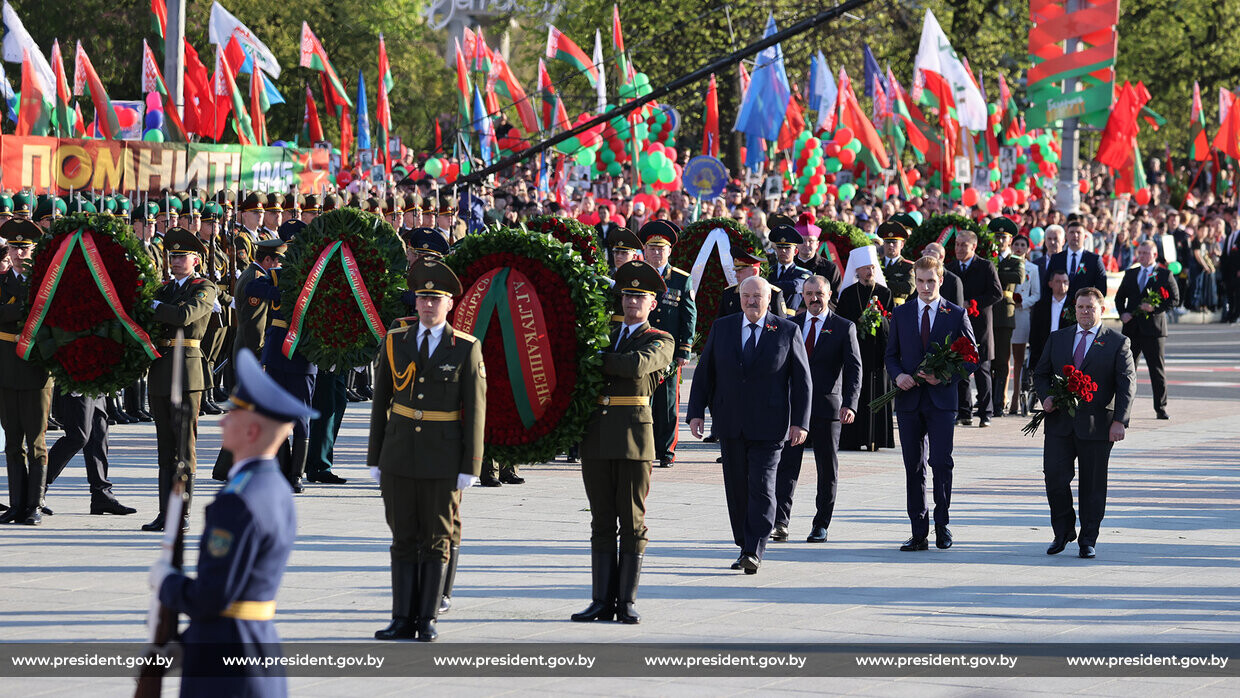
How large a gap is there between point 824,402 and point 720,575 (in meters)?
2.01

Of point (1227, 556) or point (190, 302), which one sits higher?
point (190, 302)

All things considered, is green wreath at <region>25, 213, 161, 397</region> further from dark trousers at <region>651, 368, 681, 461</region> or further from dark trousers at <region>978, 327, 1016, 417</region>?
dark trousers at <region>978, 327, 1016, 417</region>

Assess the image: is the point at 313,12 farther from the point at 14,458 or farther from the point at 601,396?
the point at 601,396

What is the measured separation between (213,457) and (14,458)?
3.69m

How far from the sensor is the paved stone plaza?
856 centimetres

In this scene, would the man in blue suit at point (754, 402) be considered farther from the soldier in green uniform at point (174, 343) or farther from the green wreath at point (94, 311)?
the green wreath at point (94, 311)

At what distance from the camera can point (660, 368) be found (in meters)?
9.47

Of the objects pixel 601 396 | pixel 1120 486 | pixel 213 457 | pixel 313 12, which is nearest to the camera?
pixel 601 396

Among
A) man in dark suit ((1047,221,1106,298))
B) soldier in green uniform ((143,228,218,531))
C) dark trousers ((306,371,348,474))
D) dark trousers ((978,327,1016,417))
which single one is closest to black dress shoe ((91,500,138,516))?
soldier in green uniform ((143,228,218,531))

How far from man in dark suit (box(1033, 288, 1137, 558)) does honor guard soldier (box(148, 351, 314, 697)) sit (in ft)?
23.4

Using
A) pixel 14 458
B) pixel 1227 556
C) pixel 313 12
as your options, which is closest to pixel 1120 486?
pixel 1227 556

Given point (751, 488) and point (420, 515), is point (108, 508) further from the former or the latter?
point (751, 488)

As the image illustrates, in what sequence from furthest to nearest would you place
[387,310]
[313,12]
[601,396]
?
1. [313,12]
2. [387,310]
3. [601,396]

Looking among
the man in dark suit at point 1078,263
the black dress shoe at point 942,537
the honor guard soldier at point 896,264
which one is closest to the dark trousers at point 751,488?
the black dress shoe at point 942,537
